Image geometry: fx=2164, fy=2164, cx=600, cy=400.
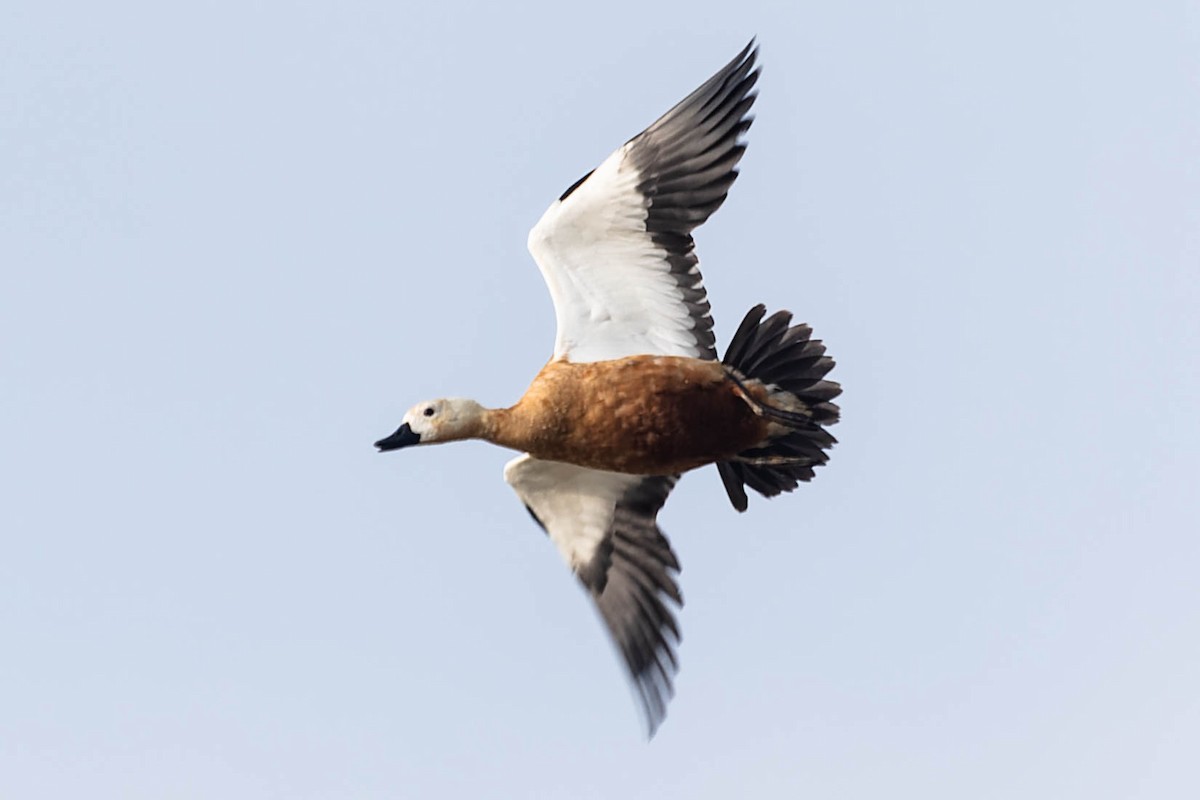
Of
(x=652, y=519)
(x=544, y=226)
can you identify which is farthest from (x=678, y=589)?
(x=544, y=226)

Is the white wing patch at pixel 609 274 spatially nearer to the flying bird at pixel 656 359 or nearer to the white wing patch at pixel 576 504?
the flying bird at pixel 656 359

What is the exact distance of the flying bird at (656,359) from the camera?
13711mm

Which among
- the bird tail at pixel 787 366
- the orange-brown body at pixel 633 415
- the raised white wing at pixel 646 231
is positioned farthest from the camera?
the bird tail at pixel 787 366

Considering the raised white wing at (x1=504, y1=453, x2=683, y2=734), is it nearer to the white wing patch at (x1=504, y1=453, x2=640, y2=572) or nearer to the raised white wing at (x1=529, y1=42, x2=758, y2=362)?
the white wing patch at (x1=504, y1=453, x2=640, y2=572)

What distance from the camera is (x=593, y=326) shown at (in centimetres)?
1416

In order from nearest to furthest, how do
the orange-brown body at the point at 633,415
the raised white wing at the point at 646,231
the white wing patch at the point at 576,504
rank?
1. the orange-brown body at the point at 633,415
2. the raised white wing at the point at 646,231
3. the white wing patch at the point at 576,504

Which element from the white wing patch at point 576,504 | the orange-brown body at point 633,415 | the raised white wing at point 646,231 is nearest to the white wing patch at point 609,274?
the raised white wing at point 646,231

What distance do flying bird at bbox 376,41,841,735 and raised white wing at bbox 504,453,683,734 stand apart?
0.10 feet

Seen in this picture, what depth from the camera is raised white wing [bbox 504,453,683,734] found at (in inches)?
574

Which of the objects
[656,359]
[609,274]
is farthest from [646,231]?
[656,359]

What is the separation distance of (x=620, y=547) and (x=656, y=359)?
1.66 m

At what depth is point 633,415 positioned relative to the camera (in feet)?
44.7

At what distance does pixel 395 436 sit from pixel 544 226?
1.74 m

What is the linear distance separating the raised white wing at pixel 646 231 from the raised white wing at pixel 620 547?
1.08 meters
